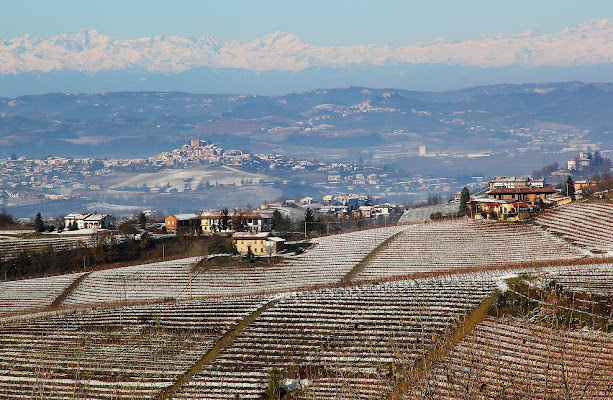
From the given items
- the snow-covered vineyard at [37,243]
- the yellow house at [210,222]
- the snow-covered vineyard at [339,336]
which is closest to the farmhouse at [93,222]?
the yellow house at [210,222]

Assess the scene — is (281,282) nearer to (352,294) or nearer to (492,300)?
(352,294)

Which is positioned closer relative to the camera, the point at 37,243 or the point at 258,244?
the point at 258,244

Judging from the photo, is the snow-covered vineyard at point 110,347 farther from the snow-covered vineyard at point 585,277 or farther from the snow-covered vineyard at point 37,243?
the snow-covered vineyard at point 37,243

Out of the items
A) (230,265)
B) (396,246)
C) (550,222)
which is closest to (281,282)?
(230,265)

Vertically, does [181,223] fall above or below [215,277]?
above

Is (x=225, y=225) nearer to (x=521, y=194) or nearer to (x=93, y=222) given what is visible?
(x=93, y=222)

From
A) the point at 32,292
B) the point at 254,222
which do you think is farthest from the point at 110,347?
the point at 254,222
